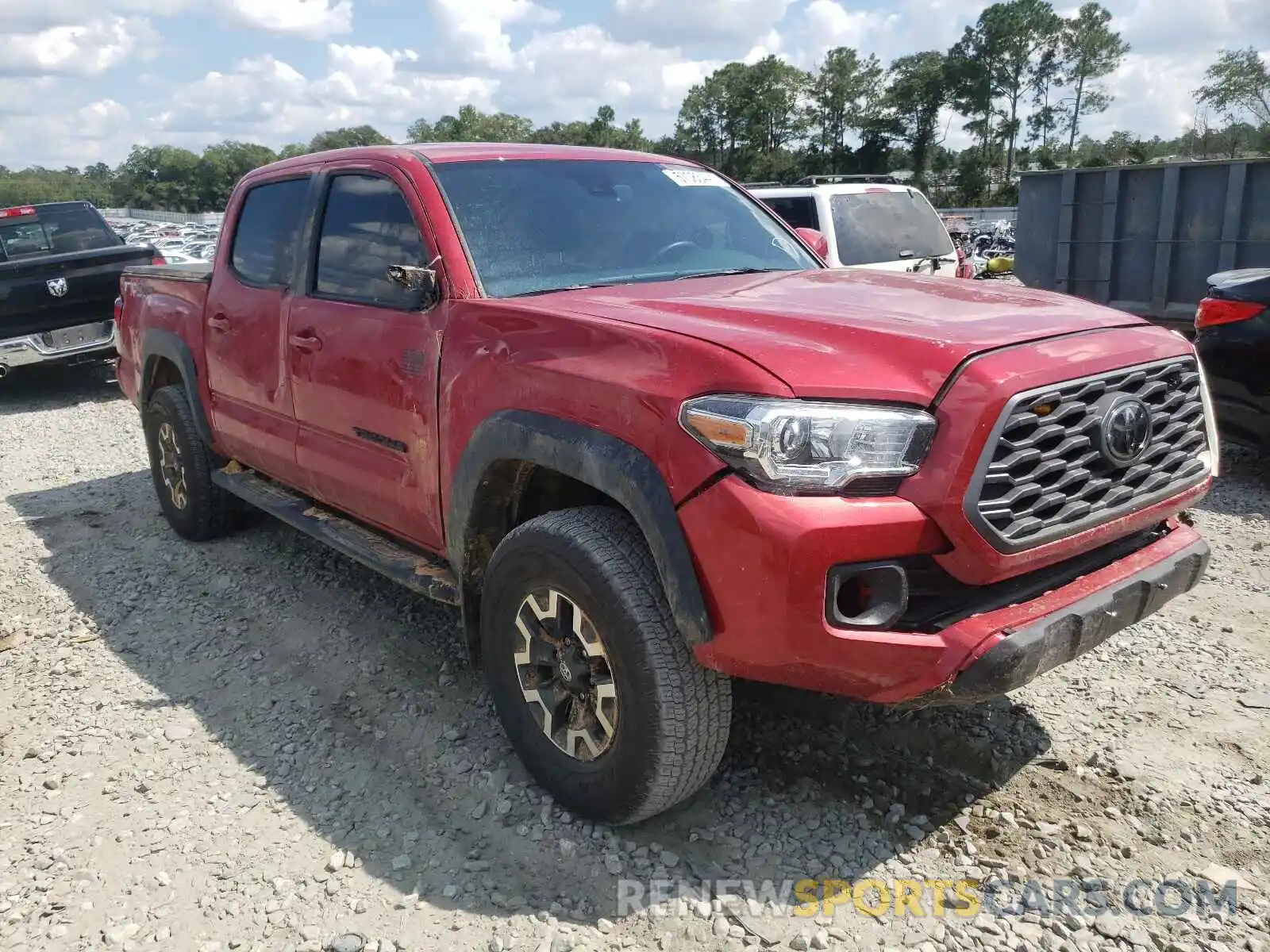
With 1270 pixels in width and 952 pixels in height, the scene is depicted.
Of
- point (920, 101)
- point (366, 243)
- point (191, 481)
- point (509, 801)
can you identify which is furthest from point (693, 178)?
point (920, 101)

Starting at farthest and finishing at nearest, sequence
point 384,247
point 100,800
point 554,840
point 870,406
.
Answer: point 384,247 < point 100,800 < point 554,840 < point 870,406

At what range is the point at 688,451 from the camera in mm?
2424

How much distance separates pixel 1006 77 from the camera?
84375mm

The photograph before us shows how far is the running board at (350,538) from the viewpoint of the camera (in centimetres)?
349

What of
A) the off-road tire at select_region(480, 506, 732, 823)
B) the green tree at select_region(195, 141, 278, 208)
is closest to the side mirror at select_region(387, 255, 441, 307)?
the off-road tire at select_region(480, 506, 732, 823)

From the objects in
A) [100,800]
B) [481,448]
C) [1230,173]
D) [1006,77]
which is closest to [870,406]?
[481,448]

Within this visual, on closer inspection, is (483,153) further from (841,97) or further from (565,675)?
(841,97)

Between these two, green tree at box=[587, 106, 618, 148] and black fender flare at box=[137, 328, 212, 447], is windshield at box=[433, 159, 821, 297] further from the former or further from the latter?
green tree at box=[587, 106, 618, 148]

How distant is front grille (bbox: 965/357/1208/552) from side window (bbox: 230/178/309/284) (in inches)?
123

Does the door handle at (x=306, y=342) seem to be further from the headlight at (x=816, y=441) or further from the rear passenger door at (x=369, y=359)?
the headlight at (x=816, y=441)

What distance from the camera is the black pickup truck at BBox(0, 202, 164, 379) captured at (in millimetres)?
9484

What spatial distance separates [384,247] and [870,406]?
208cm

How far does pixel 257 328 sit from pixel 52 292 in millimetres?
6541

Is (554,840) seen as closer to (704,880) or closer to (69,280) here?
(704,880)
